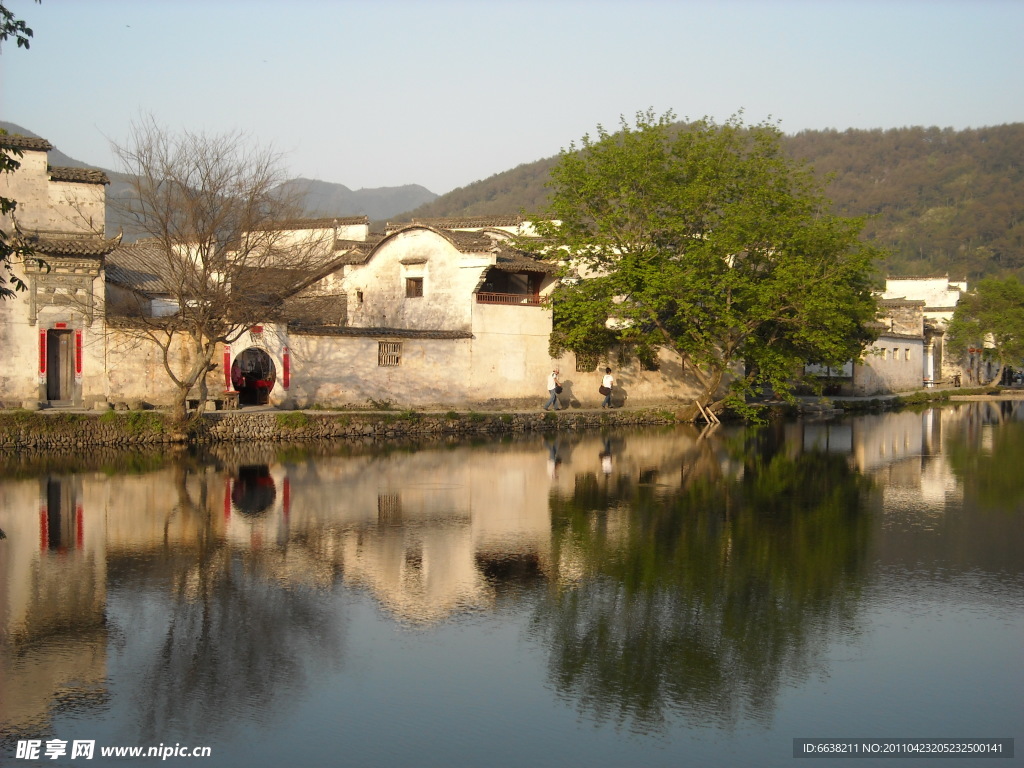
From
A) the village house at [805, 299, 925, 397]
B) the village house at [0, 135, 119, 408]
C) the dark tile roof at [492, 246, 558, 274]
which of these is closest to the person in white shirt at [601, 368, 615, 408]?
the dark tile roof at [492, 246, 558, 274]

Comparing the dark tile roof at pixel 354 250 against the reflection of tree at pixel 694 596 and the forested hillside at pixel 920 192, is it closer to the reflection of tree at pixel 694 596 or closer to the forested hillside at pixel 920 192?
the reflection of tree at pixel 694 596

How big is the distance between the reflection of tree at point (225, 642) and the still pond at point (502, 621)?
33 millimetres

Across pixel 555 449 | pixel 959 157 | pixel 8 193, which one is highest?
pixel 959 157

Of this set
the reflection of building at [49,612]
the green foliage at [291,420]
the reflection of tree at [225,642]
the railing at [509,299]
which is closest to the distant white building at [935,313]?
the railing at [509,299]

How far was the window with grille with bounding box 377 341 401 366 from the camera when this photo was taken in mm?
30688

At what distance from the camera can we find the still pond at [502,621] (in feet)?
23.0

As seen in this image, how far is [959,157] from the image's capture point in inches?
5266

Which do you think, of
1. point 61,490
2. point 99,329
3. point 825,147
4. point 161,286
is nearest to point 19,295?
point 99,329

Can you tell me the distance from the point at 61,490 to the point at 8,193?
43.1ft

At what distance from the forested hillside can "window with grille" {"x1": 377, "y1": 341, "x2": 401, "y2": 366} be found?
61.2 meters

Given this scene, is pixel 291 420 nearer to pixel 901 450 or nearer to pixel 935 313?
pixel 901 450

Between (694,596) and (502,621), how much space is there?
213cm

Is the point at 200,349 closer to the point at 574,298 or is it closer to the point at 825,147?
the point at 574,298

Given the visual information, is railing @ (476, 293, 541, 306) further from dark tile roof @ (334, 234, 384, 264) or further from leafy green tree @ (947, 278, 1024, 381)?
leafy green tree @ (947, 278, 1024, 381)
